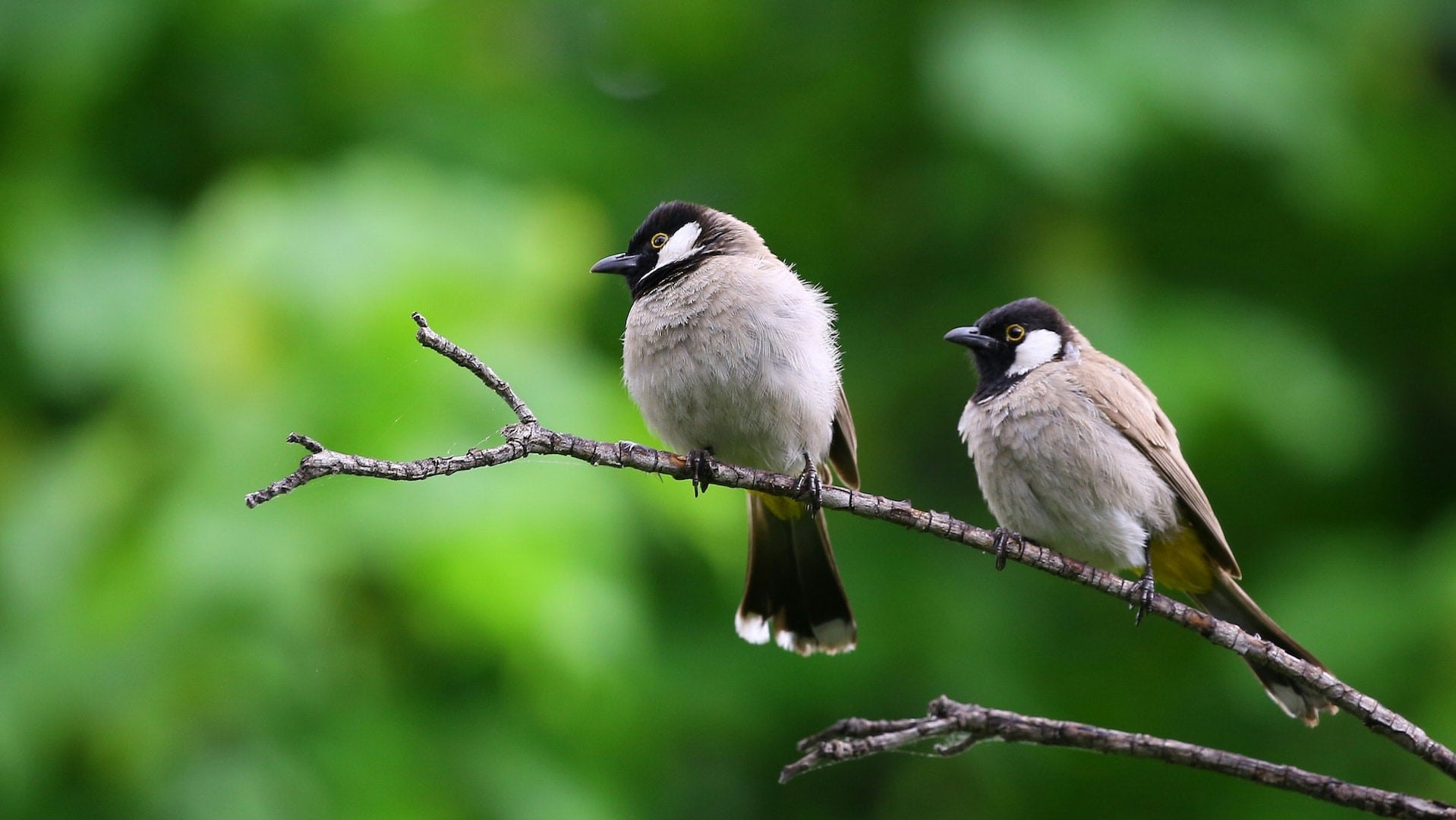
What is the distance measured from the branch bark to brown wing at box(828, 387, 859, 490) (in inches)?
48.1

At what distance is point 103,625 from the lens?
156 inches

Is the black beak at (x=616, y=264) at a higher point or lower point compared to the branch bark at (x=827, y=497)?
higher

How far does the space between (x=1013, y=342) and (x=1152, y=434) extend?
0.46m

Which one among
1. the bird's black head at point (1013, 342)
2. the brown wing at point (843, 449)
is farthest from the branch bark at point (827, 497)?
the bird's black head at point (1013, 342)

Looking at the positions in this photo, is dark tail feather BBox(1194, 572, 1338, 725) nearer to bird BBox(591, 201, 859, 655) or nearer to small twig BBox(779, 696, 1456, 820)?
small twig BBox(779, 696, 1456, 820)

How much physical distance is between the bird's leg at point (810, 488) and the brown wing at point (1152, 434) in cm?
104

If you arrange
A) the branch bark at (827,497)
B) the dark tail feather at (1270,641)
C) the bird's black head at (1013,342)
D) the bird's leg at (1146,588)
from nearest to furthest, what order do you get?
the branch bark at (827,497) < the bird's leg at (1146,588) < the dark tail feather at (1270,641) < the bird's black head at (1013,342)

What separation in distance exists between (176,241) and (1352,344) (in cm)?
482

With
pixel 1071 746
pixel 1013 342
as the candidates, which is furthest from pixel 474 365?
pixel 1013 342

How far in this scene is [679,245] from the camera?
12.8 ft

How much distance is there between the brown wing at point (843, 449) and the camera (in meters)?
3.67

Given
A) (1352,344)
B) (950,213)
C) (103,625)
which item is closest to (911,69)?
(950,213)

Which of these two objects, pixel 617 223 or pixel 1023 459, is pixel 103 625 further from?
pixel 617 223

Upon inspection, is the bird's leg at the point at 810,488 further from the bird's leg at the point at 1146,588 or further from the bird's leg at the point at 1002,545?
the bird's leg at the point at 1146,588
